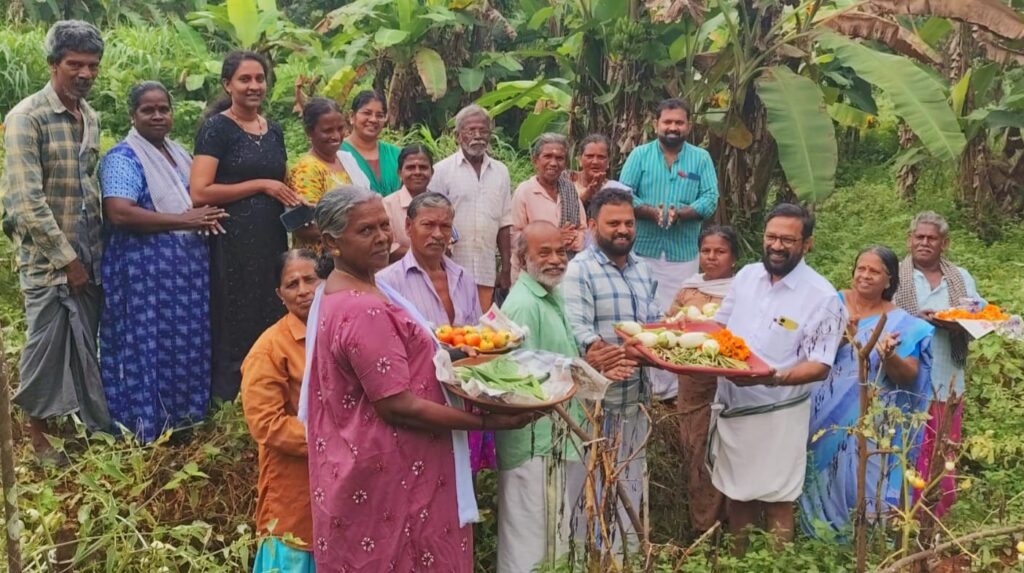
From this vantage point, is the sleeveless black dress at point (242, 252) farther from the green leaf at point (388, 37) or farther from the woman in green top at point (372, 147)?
the green leaf at point (388, 37)

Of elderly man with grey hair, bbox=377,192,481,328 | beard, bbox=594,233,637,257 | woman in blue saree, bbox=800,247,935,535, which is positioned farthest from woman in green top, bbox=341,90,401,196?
woman in blue saree, bbox=800,247,935,535

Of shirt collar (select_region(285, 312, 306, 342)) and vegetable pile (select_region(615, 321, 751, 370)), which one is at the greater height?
shirt collar (select_region(285, 312, 306, 342))

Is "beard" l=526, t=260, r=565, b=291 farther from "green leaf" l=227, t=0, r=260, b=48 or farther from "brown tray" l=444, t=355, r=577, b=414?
"green leaf" l=227, t=0, r=260, b=48

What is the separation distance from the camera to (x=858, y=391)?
4.38 m

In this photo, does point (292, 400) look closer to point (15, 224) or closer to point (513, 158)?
point (15, 224)

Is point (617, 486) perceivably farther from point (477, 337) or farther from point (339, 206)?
point (339, 206)

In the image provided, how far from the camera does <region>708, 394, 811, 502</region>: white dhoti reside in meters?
4.09

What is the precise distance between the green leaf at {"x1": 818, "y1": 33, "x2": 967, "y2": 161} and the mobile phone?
4.05 meters

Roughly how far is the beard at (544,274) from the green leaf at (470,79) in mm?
5649

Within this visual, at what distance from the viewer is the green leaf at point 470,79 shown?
9141 mm

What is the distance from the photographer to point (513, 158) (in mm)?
9625

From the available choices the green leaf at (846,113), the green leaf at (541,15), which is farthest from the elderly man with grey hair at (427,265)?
the green leaf at (846,113)

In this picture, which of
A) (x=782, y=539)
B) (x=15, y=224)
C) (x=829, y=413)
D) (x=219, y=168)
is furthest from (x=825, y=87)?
(x=15, y=224)

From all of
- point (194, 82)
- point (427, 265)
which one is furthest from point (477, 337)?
point (194, 82)
